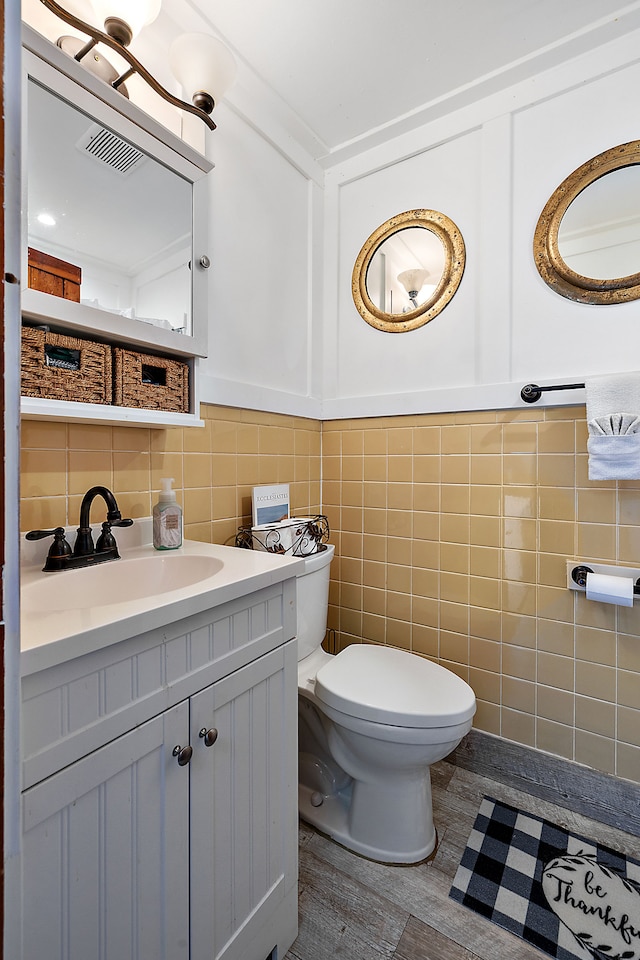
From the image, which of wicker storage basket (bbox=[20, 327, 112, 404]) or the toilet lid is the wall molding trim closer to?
the toilet lid

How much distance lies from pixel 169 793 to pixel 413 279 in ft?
5.79

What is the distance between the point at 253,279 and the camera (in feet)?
5.20

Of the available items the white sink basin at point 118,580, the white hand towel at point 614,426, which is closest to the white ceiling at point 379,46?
the white hand towel at point 614,426

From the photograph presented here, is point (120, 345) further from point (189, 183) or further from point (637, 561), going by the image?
A: point (637, 561)

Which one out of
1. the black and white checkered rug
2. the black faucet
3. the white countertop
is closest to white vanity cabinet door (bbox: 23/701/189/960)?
the white countertop

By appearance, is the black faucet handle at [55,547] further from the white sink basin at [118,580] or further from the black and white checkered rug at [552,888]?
the black and white checkered rug at [552,888]

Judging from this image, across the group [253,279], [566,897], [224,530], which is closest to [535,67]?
[253,279]

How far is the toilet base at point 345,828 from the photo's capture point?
47.9 inches

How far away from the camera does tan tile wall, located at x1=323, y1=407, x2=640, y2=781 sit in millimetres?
1377

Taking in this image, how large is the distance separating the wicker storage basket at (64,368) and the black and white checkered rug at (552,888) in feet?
4.99

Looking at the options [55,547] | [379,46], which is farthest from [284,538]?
[379,46]

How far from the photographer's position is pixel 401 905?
1096 millimetres

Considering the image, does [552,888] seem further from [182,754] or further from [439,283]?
[439,283]

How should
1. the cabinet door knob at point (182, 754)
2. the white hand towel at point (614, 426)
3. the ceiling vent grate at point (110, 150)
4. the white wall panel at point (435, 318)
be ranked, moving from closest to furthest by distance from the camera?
the cabinet door knob at point (182, 754)
the ceiling vent grate at point (110, 150)
the white hand towel at point (614, 426)
the white wall panel at point (435, 318)
